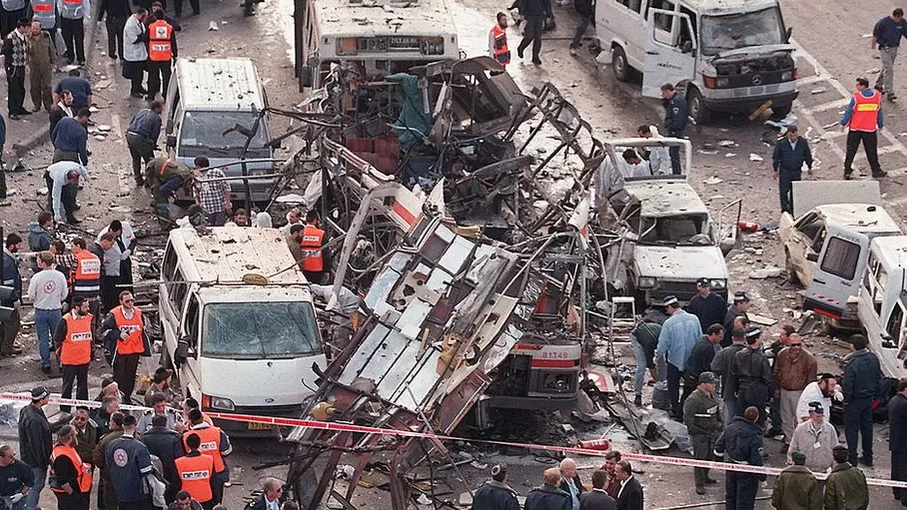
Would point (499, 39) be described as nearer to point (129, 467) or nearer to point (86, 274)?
point (86, 274)

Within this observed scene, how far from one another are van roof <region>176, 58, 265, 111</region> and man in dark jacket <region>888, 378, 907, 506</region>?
10198mm

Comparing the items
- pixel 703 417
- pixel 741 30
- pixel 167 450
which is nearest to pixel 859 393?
pixel 703 417

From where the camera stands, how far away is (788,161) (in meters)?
26.6

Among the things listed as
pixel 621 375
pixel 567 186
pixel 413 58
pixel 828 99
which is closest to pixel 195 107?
pixel 413 58

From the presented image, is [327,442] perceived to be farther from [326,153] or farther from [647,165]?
[647,165]

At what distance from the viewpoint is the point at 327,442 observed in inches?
726

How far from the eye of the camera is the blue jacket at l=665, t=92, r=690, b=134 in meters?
28.5

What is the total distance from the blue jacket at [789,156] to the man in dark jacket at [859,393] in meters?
6.59

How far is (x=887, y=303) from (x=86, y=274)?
8631 mm

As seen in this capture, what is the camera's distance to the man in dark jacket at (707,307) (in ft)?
71.7

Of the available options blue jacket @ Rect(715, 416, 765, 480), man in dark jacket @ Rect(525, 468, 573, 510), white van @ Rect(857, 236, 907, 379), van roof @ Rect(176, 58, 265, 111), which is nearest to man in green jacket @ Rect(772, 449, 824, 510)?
blue jacket @ Rect(715, 416, 765, 480)

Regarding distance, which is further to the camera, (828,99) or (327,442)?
(828,99)

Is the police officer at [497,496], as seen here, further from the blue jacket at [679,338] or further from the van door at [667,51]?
the van door at [667,51]

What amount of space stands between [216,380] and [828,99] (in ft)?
47.6
